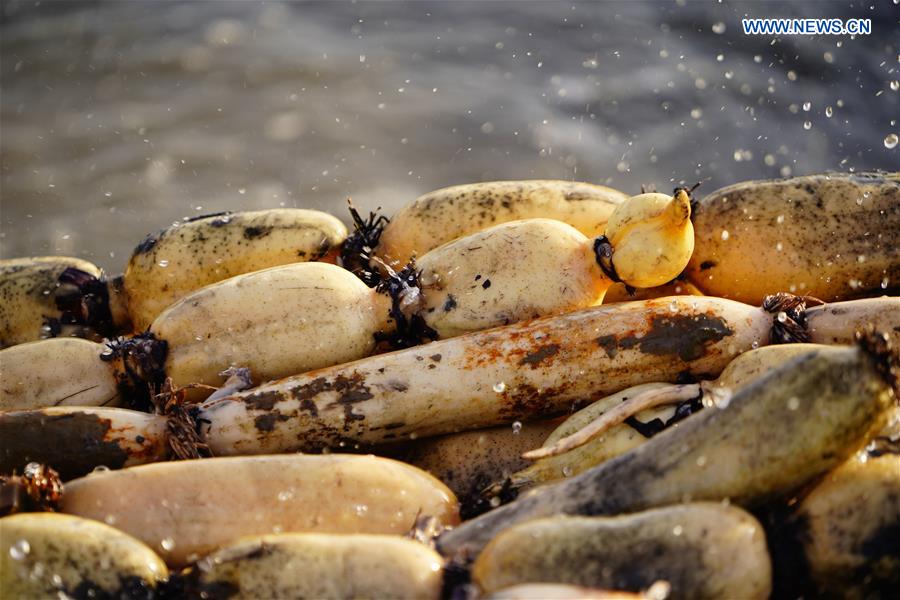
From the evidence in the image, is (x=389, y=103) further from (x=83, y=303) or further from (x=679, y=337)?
(x=679, y=337)

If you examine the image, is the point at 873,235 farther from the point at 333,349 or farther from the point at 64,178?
the point at 64,178

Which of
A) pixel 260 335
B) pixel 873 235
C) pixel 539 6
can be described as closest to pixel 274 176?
pixel 539 6

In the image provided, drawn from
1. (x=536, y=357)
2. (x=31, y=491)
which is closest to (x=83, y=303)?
(x=31, y=491)

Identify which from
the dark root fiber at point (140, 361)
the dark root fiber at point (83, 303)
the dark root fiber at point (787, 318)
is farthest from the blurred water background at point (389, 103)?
the dark root fiber at point (787, 318)

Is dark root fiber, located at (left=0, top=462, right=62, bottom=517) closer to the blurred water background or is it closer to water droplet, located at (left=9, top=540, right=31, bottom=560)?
water droplet, located at (left=9, top=540, right=31, bottom=560)

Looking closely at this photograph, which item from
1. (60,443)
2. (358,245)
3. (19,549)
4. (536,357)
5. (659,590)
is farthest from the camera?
(358,245)

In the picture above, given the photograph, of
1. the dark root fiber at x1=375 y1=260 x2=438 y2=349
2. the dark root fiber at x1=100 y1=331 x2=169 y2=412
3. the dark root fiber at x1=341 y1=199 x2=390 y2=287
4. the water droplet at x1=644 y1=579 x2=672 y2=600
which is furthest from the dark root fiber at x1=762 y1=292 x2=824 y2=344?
the dark root fiber at x1=100 y1=331 x2=169 y2=412
